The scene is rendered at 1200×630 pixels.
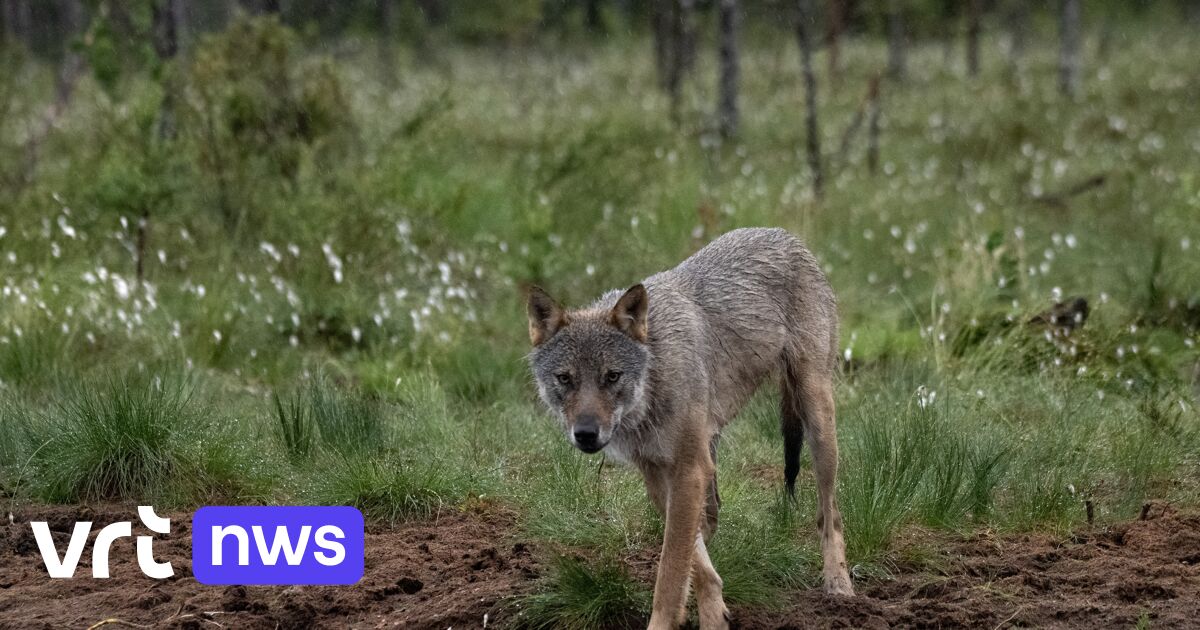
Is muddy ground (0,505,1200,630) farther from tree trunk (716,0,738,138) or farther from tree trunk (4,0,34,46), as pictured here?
tree trunk (4,0,34,46)

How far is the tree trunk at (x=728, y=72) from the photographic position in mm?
20725

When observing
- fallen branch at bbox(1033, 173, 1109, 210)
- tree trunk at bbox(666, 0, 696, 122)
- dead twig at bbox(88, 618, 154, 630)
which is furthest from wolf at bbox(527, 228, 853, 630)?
tree trunk at bbox(666, 0, 696, 122)

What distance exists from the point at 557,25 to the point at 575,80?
13206 mm

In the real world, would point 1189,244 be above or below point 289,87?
below

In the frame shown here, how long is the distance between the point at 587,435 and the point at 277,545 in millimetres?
2362

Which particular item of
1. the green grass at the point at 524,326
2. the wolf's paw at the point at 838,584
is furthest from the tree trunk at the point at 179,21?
the wolf's paw at the point at 838,584

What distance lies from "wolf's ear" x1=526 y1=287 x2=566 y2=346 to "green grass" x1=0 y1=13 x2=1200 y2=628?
2.98 feet

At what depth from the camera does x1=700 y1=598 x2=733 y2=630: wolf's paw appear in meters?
5.33

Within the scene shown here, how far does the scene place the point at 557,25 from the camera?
48625 mm

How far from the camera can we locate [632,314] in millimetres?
5336

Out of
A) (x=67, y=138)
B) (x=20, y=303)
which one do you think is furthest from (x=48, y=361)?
(x=67, y=138)

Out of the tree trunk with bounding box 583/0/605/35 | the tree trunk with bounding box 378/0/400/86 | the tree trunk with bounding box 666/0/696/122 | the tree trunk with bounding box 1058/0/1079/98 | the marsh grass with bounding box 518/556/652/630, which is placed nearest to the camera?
the marsh grass with bounding box 518/556/652/630

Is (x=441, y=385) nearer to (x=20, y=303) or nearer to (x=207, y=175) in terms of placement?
(x=20, y=303)

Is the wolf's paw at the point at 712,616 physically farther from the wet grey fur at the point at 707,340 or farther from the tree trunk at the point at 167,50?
the tree trunk at the point at 167,50
